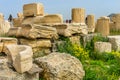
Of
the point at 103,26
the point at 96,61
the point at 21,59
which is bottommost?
the point at 96,61

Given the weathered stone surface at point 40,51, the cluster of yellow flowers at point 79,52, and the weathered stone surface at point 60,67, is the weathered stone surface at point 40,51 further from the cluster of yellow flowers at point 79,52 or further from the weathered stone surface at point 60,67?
the weathered stone surface at point 60,67

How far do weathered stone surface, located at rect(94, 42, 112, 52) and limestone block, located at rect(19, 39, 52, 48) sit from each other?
200cm

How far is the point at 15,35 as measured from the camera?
36.1 feet

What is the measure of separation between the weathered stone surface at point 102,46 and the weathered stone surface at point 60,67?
3240 millimetres

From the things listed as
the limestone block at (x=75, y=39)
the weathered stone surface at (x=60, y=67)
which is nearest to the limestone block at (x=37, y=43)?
the limestone block at (x=75, y=39)

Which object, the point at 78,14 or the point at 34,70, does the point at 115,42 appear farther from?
the point at 34,70

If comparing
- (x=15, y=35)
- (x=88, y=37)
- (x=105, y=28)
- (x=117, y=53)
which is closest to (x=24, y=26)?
(x=15, y=35)

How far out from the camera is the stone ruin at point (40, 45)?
755cm

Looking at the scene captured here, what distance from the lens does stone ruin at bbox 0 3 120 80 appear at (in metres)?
7.55

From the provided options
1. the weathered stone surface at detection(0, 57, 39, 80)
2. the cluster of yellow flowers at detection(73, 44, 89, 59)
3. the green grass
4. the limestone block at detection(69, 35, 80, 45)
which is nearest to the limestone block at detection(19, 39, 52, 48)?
the green grass

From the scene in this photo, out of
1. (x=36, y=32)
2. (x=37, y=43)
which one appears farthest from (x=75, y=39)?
(x=36, y=32)

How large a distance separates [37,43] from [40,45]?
13 cm

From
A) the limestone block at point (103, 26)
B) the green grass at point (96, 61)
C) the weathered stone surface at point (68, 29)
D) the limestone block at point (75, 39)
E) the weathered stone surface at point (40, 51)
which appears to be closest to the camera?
the green grass at point (96, 61)

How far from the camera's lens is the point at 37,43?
1048 centimetres
